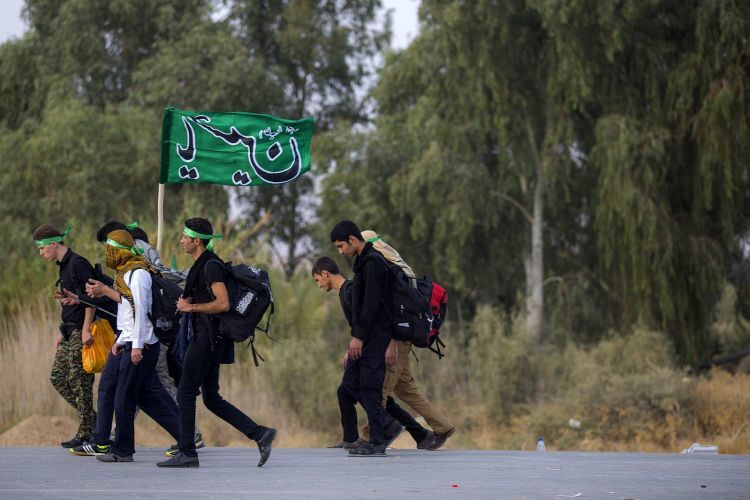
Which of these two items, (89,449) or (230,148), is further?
Result: (230,148)

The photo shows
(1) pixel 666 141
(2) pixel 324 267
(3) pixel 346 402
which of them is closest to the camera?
(2) pixel 324 267

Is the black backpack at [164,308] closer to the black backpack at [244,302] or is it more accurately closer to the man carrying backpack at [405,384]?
the black backpack at [244,302]

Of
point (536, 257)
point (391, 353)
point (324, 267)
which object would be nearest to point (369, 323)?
point (391, 353)

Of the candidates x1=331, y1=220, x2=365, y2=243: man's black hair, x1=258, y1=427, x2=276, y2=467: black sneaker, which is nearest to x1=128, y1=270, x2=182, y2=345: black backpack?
x1=258, y1=427, x2=276, y2=467: black sneaker

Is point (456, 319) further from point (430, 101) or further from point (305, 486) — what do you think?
point (305, 486)

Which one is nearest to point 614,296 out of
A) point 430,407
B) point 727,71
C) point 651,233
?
point 651,233

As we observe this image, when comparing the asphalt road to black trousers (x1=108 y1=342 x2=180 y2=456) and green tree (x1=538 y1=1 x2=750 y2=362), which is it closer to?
black trousers (x1=108 y1=342 x2=180 y2=456)

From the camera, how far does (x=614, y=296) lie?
28.1 meters

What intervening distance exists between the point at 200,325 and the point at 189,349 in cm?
20

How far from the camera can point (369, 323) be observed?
10711 mm

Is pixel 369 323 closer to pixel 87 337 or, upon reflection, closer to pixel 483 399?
pixel 87 337

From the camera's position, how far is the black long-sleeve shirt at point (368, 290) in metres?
10.6

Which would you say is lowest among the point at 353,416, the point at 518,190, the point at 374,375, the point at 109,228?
the point at 353,416

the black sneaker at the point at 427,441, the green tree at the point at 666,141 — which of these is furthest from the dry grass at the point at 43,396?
the green tree at the point at 666,141
